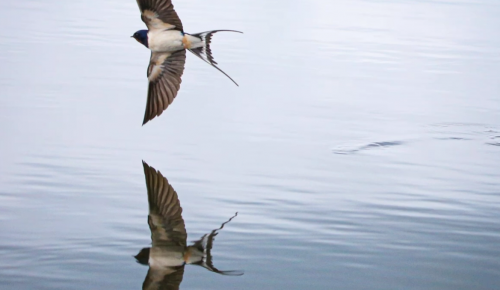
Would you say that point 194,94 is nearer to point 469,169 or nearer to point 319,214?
point 469,169

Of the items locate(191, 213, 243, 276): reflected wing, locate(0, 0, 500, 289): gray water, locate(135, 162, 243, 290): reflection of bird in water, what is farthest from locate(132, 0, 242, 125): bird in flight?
locate(191, 213, 243, 276): reflected wing

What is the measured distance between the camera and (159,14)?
560 cm

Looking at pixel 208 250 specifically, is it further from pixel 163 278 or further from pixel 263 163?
pixel 263 163

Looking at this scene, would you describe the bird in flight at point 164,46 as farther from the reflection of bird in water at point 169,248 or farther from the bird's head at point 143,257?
the bird's head at point 143,257

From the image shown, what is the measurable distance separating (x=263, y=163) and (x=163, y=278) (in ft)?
7.02

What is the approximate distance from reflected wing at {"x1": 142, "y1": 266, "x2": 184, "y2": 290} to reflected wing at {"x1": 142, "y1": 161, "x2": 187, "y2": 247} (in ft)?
1.16

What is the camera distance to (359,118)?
732 centimetres

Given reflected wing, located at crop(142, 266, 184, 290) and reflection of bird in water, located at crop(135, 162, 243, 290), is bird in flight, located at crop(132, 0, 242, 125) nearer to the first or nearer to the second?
reflection of bird in water, located at crop(135, 162, 243, 290)

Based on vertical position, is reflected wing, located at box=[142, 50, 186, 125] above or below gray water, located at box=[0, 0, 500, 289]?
above

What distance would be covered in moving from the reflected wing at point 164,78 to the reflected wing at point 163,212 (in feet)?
1.44

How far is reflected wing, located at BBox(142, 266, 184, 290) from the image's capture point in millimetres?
3639

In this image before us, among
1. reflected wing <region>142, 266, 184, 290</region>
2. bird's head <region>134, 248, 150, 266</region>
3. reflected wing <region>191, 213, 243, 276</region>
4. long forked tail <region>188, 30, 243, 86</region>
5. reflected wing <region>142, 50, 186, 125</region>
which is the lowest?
reflected wing <region>191, 213, 243, 276</region>

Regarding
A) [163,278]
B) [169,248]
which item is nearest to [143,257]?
[169,248]

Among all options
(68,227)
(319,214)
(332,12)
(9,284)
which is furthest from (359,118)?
(332,12)
